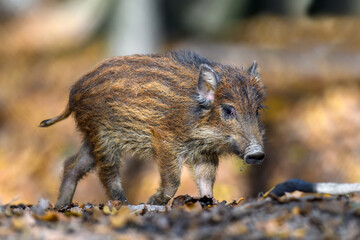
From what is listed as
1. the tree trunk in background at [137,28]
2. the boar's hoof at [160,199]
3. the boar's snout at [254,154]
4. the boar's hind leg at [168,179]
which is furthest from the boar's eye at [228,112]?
the tree trunk in background at [137,28]

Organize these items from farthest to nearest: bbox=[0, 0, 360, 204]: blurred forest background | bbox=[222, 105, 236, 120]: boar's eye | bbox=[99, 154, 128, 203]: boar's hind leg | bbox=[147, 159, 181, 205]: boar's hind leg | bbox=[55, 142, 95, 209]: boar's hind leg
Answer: bbox=[0, 0, 360, 204]: blurred forest background, bbox=[55, 142, 95, 209]: boar's hind leg, bbox=[99, 154, 128, 203]: boar's hind leg, bbox=[147, 159, 181, 205]: boar's hind leg, bbox=[222, 105, 236, 120]: boar's eye

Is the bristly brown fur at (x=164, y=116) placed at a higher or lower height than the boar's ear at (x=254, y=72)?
lower

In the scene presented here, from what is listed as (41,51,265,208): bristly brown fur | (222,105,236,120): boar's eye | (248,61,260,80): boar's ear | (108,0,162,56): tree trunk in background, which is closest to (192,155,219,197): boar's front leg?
(41,51,265,208): bristly brown fur

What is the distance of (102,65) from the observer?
617cm

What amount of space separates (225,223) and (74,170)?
3020 millimetres

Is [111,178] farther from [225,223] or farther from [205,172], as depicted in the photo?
[225,223]

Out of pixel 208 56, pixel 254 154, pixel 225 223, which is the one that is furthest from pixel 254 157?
pixel 208 56

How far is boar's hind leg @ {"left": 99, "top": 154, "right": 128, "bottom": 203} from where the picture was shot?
607 centimetres

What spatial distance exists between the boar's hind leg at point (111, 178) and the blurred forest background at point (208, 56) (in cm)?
321

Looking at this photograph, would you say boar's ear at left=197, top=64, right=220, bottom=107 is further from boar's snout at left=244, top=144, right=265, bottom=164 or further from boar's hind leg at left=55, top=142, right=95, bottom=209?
boar's hind leg at left=55, top=142, right=95, bottom=209

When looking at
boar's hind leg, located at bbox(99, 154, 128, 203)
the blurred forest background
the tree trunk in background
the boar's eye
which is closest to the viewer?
the boar's eye

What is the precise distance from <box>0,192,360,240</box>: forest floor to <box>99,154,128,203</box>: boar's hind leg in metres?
1.87

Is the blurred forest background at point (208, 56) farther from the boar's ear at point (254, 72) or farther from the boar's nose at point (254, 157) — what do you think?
the boar's nose at point (254, 157)

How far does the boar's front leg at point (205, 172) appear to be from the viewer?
19.2 feet
